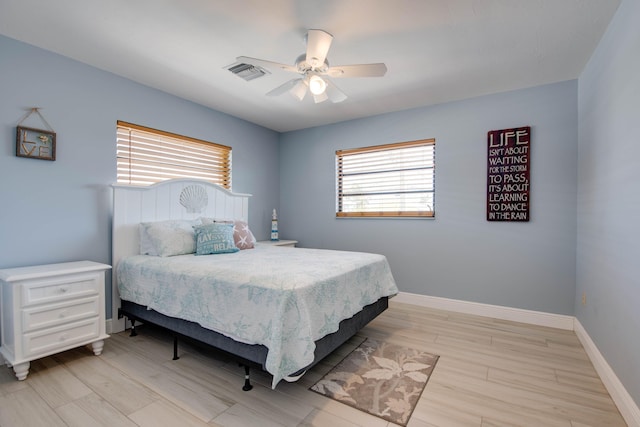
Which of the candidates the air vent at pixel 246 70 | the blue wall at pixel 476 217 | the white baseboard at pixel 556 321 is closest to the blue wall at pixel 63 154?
the air vent at pixel 246 70

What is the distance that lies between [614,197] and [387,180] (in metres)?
2.39

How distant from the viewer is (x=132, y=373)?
2.19 metres

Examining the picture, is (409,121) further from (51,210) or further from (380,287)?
(51,210)

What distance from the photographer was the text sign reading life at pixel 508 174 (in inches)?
127

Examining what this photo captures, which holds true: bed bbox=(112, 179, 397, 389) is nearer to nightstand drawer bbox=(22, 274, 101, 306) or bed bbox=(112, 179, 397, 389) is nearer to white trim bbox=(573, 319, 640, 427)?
nightstand drawer bbox=(22, 274, 101, 306)

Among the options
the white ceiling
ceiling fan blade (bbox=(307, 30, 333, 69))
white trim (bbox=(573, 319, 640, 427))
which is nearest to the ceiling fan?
ceiling fan blade (bbox=(307, 30, 333, 69))

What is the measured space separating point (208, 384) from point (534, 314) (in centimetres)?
324

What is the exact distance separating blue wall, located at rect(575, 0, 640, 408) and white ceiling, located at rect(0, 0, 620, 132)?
28 cm

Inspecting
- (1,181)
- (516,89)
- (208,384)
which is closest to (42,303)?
(1,181)

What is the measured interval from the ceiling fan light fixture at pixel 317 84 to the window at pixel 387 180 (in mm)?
1887

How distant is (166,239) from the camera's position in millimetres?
2895

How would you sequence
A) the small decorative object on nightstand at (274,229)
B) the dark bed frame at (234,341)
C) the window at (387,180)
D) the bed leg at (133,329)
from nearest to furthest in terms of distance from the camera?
the dark bed frame at (234,341) → the bed leg at (133,329) → the window at (387,180) → the small decorative object on nightstand at (274,229)

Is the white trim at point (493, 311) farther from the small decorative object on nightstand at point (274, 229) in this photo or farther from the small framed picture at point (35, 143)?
the small framed picture at point (35, 143)

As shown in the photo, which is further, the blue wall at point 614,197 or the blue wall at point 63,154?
the blue wall at point 63,154
